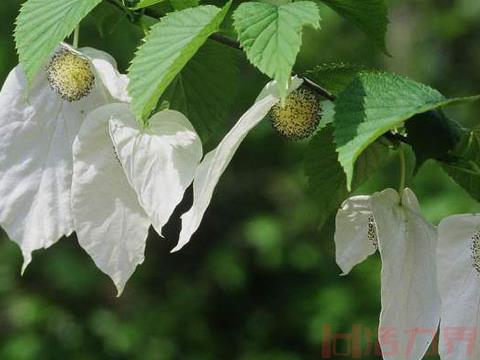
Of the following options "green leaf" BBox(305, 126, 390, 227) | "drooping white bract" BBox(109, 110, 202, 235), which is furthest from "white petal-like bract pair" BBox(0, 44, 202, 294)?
"green leaf" BBox(305, 126, 390, 227)

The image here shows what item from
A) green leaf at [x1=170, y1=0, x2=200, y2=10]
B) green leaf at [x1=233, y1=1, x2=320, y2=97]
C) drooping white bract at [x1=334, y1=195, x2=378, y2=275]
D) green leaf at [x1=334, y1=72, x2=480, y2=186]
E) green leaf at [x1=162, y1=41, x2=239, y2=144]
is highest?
green leaf at [x1=233, y1=1, x2=320, y2=97]

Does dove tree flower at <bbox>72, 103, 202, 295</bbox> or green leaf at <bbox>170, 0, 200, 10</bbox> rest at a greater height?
green leaf at <bbox>170, 0, 200, 10</bbox>

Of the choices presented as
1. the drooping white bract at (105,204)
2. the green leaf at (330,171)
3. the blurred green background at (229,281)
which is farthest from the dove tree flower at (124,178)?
Result: the blurred green background at (229,281)

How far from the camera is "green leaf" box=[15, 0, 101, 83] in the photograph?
2.08 feet

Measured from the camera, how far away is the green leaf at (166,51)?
0.59 m

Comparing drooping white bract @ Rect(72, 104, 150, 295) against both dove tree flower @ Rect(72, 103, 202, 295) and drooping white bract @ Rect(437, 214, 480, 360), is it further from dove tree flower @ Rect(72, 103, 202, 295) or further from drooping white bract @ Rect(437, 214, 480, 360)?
drooping white bract @ Rect(437, 214, 480, 360)

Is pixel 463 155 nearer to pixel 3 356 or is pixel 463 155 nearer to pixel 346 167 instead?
pixel 346 167

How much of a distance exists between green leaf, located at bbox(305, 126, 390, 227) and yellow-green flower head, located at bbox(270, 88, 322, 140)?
0.06 m

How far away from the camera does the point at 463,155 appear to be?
0.72 meters

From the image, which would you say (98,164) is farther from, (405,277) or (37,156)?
(405,277)

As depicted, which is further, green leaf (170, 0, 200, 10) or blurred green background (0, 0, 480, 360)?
blurred green background (0, 0, 480, 360)

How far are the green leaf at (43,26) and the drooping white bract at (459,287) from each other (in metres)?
0.26

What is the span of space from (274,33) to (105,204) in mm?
179

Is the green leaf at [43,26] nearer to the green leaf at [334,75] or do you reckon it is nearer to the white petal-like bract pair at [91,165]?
the white petal-like bract pair at [91,165]
